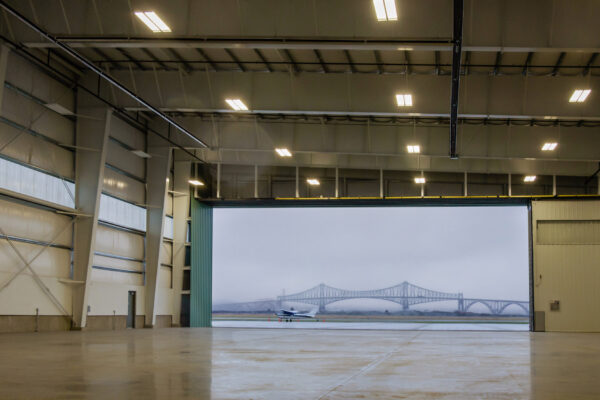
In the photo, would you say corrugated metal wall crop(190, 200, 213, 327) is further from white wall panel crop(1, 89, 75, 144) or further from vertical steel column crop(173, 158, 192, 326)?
white wall panel crop(1, 89, 75, 144)

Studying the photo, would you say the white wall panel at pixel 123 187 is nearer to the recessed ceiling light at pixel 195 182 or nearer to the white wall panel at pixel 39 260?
the recessed ceiling light at pixel 195 182

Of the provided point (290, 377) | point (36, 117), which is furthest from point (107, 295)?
point (290, 377)

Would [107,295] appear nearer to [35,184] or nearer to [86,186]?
[86,186]

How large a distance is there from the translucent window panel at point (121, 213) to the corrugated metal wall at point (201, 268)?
584 cm

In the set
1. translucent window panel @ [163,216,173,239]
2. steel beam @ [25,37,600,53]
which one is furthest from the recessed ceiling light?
steel beam @ [25,37,600,53]

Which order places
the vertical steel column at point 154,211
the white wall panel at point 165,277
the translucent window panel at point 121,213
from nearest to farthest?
1. the translucent window panel at point 121,213
2. the vertical steel column at point 154,211
3. the white wall panel at point 165,277

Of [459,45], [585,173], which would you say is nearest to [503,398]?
[459,45]

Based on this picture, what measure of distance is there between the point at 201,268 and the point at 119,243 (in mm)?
9259

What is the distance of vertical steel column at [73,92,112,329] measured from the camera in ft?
109

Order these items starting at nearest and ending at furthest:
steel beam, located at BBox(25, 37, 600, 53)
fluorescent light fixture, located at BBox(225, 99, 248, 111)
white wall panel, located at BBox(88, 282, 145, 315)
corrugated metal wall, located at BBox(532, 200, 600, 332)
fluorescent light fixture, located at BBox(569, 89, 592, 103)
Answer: steel beam, located at BBox(25, 37, 600, 53) < fluorescent light fixture, located at BBox(569, 89, 592, 103) < fluorescent light fixture, located at BBox(225, 99, 248, 111) < white wall panel, located at BBox(88, 282, 145, 315) < corrugated metal wall, located at BBox(532, 200, 600, 332)

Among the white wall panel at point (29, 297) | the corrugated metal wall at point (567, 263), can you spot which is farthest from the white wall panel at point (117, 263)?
the corrugated metal wall at point (567, 263)

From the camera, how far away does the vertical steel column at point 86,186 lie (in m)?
33.1

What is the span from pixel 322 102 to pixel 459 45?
10756 mm

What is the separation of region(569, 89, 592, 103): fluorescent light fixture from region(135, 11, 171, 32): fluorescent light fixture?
1919 cm
